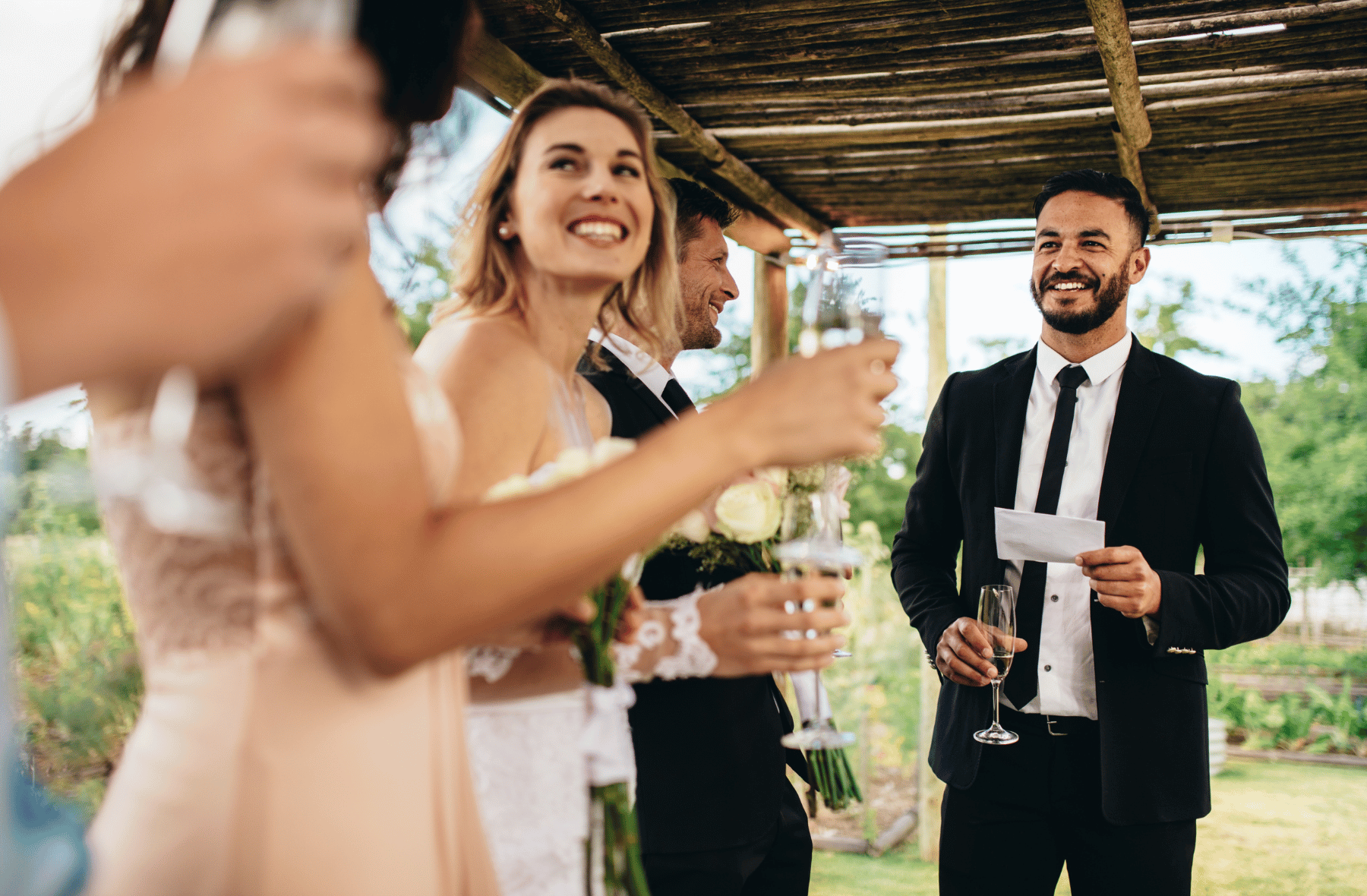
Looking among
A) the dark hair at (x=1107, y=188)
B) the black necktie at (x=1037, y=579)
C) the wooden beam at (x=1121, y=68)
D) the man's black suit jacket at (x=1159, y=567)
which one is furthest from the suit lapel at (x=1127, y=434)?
the wooden beam at (x=1121, y=68)

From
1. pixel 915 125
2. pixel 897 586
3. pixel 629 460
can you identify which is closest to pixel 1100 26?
pixel 915 125

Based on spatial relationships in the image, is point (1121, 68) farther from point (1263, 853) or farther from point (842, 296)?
point (1263, 853)

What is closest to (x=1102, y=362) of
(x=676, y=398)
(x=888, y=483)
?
(x=676, y=398)

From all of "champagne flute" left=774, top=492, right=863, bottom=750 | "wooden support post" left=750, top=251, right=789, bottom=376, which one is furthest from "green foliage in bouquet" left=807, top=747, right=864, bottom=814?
"wooden support post" left=750, top=251, right=789, bottom=376

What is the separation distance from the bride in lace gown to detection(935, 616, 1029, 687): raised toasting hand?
4.71 feet

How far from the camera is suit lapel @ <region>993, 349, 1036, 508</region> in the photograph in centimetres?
312

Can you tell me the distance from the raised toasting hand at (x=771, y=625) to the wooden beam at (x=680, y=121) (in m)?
2.10

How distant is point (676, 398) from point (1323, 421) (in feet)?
28.6

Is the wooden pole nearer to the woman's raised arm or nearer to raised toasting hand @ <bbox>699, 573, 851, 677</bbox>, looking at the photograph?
raised toasting hand @ <bbox>699, 573, 851, 677</bbox>

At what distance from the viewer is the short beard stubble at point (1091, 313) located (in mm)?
3189

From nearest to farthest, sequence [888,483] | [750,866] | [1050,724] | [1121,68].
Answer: [750,866]
[1050,724]
[1121,68]
[888,483]

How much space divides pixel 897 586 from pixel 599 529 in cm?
265

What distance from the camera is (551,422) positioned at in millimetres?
1617

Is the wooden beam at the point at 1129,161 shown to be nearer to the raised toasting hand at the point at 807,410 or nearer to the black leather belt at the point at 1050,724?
the black leather belt at the point at 1050,724
